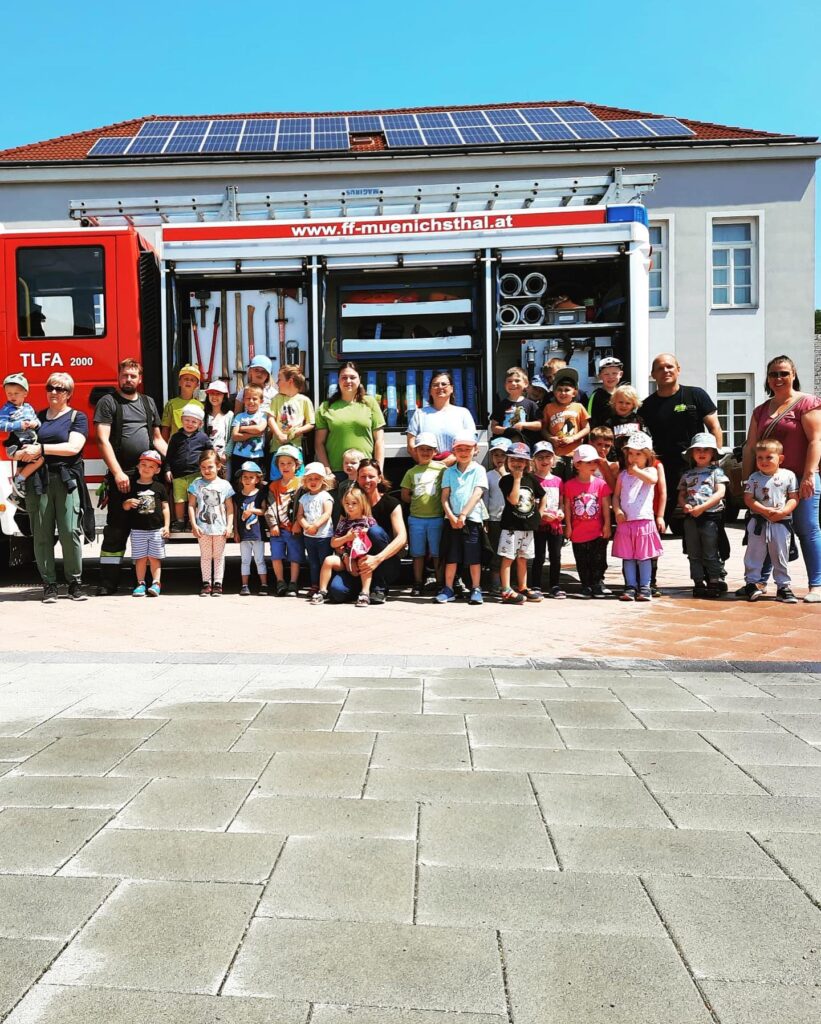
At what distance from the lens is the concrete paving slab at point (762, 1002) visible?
76.5 inches

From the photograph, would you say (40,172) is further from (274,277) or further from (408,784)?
(408,784)

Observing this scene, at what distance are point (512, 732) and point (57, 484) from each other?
17.8ft

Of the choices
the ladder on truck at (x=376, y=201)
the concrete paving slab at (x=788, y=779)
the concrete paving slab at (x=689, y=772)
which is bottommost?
the concrete paving slab at (x=788, y=779)

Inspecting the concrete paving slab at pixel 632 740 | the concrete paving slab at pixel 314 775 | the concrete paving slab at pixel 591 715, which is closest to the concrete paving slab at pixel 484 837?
the concrete paving slab at pixel 314 775

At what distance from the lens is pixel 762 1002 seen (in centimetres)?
200

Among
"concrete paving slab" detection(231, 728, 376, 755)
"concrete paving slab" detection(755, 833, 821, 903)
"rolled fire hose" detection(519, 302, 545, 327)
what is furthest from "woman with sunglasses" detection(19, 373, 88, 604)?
"concrete paving slab" detection(755, 833, 821, 903)

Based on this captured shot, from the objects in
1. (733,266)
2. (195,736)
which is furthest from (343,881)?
(733,266)

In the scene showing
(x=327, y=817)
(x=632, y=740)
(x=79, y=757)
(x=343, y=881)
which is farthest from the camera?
(x=632, y=740)

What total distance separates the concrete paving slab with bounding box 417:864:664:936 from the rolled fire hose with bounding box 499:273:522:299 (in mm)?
6570

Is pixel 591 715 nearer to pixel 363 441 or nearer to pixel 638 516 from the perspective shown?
pixel 638 516

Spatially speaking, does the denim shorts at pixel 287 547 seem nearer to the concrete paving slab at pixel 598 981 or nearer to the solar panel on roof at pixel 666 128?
the concrete paving slab at pixel 598 981

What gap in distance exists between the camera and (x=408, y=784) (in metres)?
3.30

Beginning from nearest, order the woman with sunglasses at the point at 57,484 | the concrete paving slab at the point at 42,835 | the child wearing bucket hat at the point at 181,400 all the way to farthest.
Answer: the concrete paving slab at the point at 42,835, the woman with sunglasses at the point at 57,484, the child wearing bucket hat at the point at 181,400

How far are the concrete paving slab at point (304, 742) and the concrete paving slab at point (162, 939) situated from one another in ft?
3.78
